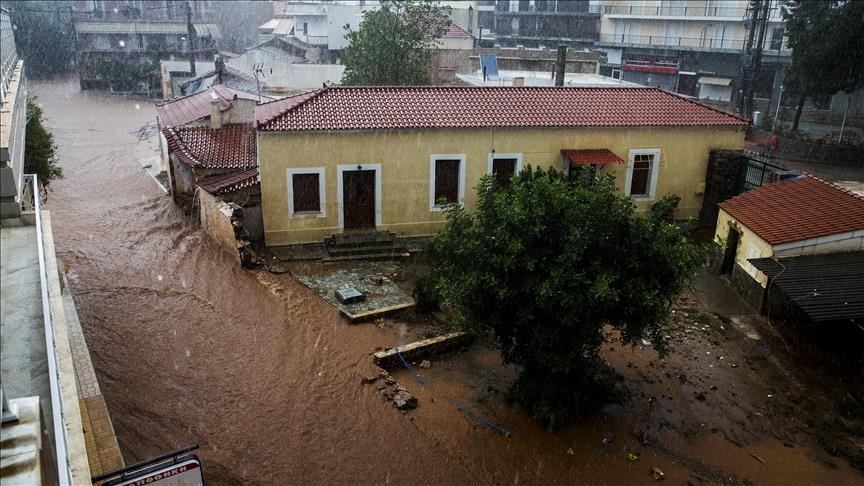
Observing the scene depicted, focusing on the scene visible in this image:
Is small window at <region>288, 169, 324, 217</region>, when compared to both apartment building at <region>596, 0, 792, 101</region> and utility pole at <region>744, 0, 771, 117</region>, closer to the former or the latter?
utility pole at <region>744, 0, 771, 117</region>

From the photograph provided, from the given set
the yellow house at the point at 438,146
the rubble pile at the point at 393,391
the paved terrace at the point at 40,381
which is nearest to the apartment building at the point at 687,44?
the yellow house at the point at 438,146

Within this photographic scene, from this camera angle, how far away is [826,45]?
86.4 ft

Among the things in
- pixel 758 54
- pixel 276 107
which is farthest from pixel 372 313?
pixel 758 54

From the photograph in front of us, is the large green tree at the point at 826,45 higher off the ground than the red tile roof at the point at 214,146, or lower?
higher

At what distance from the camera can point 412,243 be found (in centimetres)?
1786

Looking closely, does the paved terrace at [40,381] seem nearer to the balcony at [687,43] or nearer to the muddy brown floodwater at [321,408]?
the muddy brown floodwater at [321,408]

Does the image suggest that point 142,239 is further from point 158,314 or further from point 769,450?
point 769,450

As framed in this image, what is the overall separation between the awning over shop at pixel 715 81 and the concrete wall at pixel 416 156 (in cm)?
2822

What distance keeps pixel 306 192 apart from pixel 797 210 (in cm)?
1192

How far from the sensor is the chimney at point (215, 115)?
21.1m

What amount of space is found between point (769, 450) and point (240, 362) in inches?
365

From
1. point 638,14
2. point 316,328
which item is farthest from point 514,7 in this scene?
point 316,328

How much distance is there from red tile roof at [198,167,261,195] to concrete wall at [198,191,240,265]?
21 centimetres

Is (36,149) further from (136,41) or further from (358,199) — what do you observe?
(136,41)
